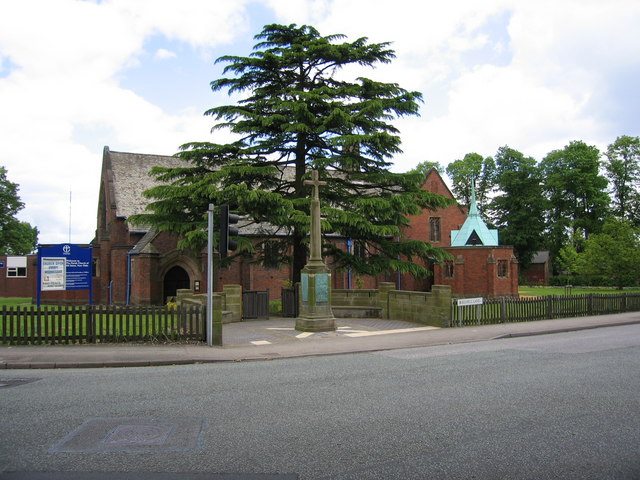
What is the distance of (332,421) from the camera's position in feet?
19.1

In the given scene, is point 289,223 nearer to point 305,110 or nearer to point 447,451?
point 305,110

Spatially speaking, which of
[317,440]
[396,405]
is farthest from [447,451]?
[396,405]

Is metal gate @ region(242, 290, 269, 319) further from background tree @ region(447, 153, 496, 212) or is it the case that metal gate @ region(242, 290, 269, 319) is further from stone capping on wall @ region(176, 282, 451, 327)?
background tree @ region(447, 153, 496, 212)

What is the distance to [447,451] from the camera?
189 inches

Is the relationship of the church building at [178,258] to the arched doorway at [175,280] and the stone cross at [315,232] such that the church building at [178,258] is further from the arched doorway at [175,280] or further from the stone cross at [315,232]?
the stone cross at [315,232]

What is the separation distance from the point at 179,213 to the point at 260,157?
14.0 feet

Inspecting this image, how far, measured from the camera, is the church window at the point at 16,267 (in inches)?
1742

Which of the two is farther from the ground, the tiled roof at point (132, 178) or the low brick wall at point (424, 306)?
the tiled roof at point (132, 178)

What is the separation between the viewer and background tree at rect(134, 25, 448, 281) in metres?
19.5

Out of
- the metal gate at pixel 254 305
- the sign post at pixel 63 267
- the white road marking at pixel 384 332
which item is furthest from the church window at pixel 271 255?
the white road marking at pixel 384 332

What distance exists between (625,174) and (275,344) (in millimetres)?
59958

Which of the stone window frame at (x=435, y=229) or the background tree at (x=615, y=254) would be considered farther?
the stone window frame at (x=435, y=229)

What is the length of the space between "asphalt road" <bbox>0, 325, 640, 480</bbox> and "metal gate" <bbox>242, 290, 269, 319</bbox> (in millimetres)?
9923

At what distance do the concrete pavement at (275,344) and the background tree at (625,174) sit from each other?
47.5 metres
